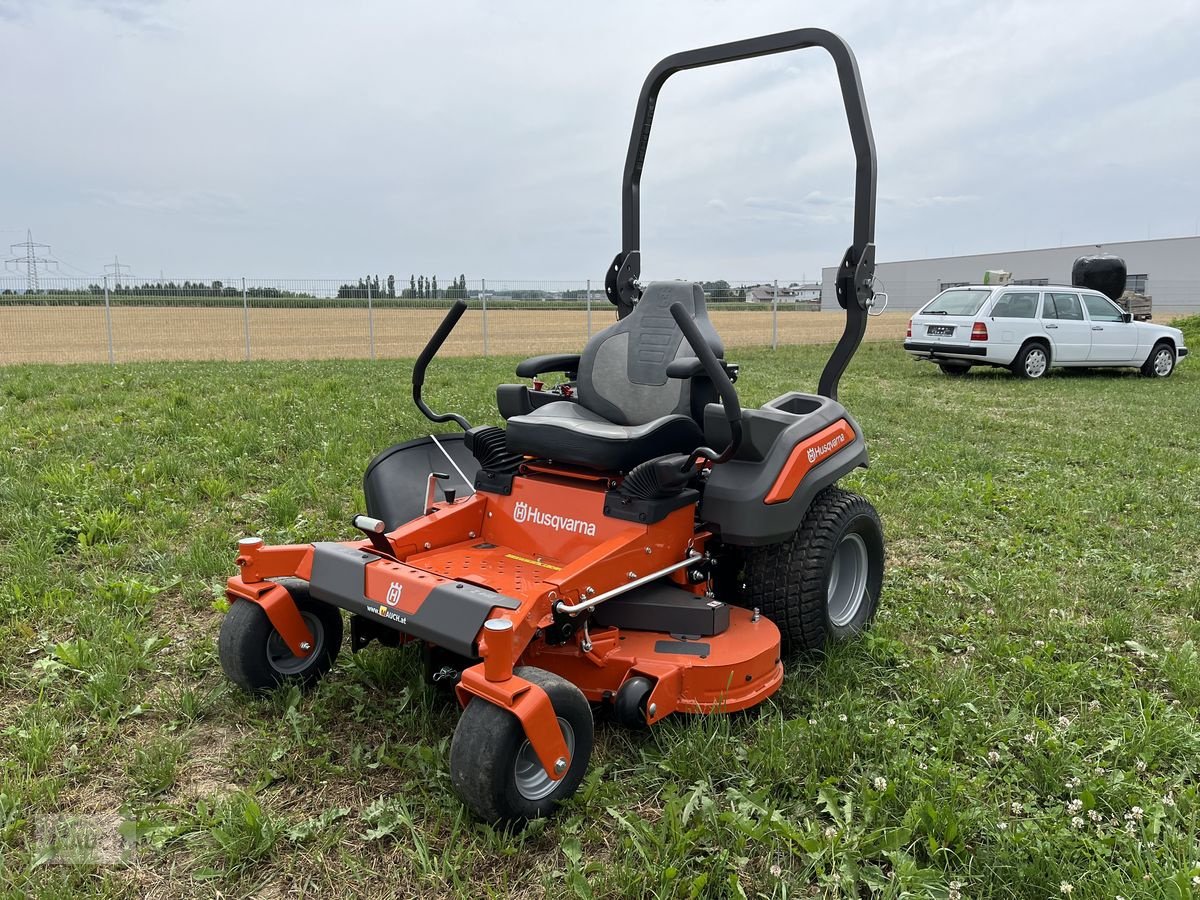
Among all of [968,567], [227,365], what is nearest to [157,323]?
[227,365]

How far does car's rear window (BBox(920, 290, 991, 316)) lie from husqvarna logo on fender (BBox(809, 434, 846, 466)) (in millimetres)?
11626

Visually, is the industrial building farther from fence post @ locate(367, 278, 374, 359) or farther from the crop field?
fence post @ locate(367, 278, 374, 359)

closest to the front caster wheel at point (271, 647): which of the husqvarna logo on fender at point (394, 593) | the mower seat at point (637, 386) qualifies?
the husqvarna logo on fender at point (394, 593)

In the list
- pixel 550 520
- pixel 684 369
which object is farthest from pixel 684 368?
pixel 550 520

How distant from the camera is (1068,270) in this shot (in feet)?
140

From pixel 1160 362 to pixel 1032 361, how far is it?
113 inches

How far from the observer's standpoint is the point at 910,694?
3.37 metres

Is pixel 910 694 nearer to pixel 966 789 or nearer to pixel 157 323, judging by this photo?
pixel 966 789

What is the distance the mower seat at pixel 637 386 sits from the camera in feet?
11.3

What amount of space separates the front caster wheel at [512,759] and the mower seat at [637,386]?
1085 mm

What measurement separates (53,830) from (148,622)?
4.71 ft

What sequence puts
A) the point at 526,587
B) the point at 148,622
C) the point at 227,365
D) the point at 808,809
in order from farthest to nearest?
the point at 227,365 < the point at 148,622 < the point at 526,587 < the point at 808,809

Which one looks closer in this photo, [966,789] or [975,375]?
[966,789]

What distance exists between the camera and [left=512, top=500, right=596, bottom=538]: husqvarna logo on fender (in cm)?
329
